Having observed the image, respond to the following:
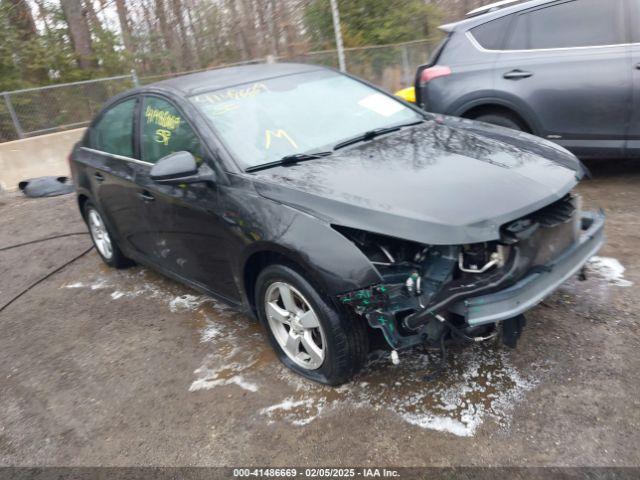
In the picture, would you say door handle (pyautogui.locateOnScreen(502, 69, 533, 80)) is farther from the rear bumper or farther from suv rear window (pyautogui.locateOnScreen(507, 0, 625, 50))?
the rear bumper

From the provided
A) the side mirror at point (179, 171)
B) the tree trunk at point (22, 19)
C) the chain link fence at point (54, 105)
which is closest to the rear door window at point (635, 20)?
the side mirror at point (179, 171)

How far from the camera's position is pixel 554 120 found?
5.21m

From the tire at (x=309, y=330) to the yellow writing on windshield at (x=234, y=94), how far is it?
1.29 metres

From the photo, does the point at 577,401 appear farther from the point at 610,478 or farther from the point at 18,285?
the point at 18,285

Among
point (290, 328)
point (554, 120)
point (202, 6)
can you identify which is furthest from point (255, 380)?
point (202, 6)

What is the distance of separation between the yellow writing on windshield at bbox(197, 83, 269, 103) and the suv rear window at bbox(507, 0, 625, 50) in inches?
116

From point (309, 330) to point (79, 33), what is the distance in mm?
13795

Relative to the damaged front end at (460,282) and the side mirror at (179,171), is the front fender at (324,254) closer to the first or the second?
the damaged front end at (460,282)

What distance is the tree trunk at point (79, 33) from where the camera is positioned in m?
14.0

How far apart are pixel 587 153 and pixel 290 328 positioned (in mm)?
3568

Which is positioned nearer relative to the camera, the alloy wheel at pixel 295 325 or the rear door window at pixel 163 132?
the alloy wheel at pixel 295 325

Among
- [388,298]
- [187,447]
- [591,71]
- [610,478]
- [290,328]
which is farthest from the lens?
[591,71]

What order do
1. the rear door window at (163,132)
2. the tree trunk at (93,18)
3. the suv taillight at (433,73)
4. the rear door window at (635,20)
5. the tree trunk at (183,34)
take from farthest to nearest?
the tree trunk at (183,34), the tree trunk at (93,18), the suv taillight at (433,73), the rear door window at (635,20), the rear door window at (163,132)

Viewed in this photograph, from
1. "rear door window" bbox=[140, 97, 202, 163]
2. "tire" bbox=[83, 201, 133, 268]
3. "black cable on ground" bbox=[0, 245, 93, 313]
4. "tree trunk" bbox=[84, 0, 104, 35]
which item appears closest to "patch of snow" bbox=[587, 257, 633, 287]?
"rear door window" bbox=[140, 97, 202, 163]
